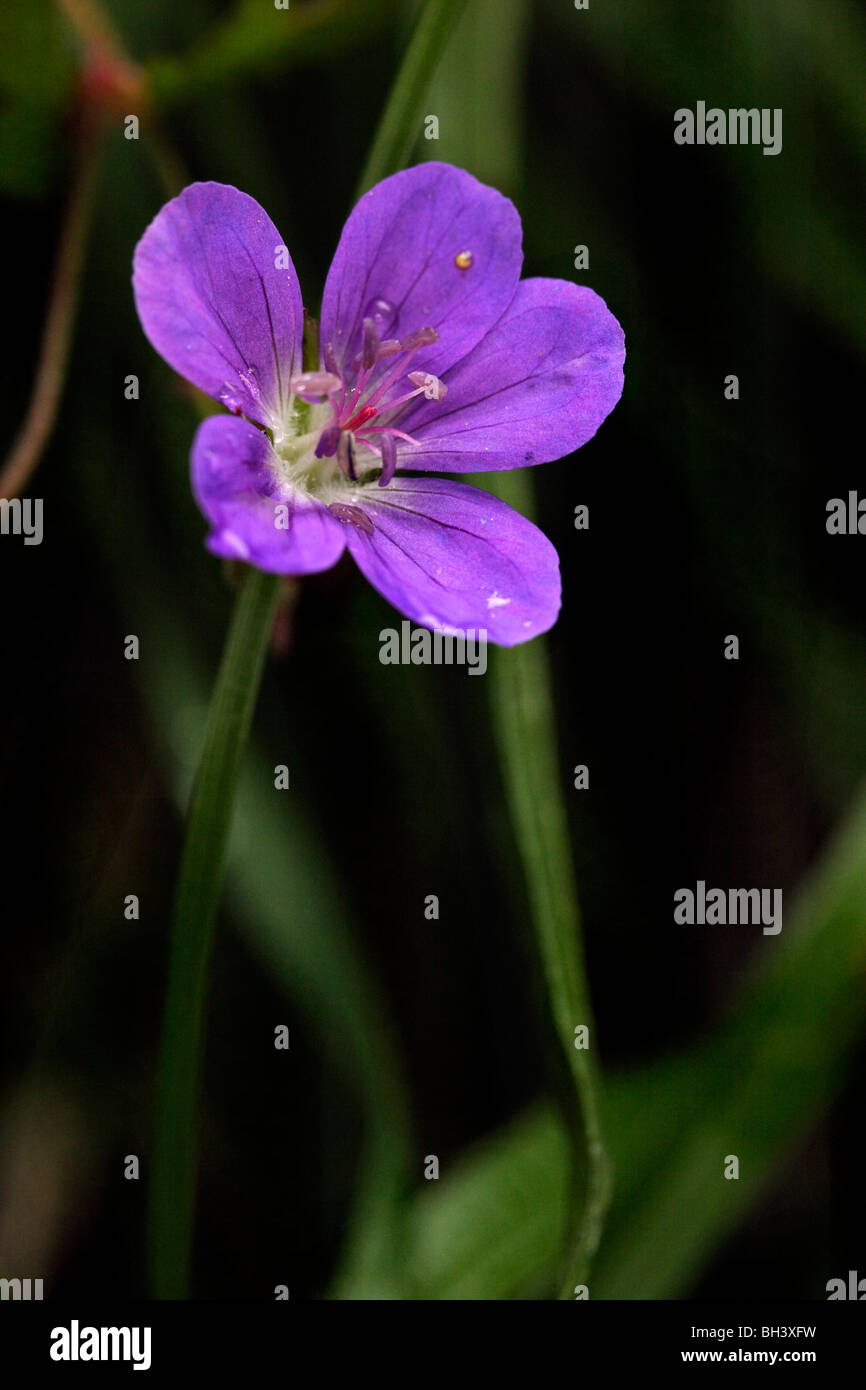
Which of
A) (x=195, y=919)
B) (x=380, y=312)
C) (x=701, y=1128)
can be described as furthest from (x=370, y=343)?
(x=701, y=1128)

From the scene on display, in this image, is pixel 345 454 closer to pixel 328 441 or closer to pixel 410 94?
pixel 328 441

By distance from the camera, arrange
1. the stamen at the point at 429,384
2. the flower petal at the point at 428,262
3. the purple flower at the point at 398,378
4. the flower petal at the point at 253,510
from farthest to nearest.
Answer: the stamen at the point at 429,384 < the flower petal at the point at 428,262 < the purple flower at the point at 398,378 < the flower petal at the point at 253,510

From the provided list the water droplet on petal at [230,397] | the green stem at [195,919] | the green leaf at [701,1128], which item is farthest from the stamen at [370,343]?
the green leaf at [701,1128]

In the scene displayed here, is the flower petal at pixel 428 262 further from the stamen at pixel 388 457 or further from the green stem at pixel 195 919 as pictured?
the green stem at pixel 195 919

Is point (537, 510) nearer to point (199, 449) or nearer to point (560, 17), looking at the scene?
point (560, 17)

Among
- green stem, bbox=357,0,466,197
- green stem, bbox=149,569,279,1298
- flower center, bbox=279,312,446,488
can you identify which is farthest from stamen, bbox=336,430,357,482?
green stem, bbox=357,0,466,197

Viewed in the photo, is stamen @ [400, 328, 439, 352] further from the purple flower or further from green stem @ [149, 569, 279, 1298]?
green stem @ [149, 569, 279, 1298]

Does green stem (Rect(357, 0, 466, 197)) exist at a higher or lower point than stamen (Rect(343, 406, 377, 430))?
higher
